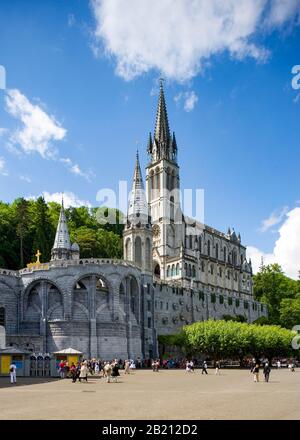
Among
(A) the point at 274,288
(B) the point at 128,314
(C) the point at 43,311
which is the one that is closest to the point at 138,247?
(B) the point at 128,314

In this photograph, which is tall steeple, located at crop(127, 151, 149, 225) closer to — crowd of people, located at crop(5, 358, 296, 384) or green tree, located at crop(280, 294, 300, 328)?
crowd of people, located at crop(5, 358, 296, 384)

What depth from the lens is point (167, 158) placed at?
114 m

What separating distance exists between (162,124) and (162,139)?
3472 millimetres

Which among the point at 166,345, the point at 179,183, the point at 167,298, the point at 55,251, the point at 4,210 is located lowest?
the point at 166,345

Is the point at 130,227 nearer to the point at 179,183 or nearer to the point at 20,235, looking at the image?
the point at 20,235

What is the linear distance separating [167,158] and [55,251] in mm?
41011

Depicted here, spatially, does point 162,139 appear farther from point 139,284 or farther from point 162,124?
point 139,284

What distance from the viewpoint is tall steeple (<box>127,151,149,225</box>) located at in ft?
285

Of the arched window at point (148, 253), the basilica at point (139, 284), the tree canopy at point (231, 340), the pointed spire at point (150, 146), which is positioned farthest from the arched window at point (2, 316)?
the pointed spire at point (150, 146)

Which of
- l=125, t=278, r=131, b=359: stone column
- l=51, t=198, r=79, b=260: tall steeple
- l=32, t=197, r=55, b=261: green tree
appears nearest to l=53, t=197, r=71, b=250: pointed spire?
l=51, t=198, r=79, b=260: tall steeple

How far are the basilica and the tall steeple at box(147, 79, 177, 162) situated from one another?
21 centimetres
